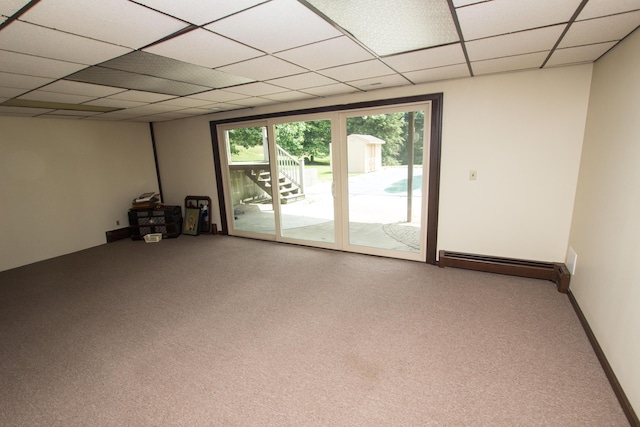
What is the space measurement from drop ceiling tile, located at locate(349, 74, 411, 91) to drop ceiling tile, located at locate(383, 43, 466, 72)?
0.36 meters

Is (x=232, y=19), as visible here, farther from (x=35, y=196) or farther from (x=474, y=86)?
(x=35, y=196)

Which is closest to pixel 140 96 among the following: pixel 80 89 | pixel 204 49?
pixel 80 89

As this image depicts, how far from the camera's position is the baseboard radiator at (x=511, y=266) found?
3.21 meters

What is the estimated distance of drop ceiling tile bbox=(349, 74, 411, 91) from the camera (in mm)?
3312

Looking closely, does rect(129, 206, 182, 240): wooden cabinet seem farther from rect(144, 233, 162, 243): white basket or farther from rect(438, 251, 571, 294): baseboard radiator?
rect(438, 251, 571, 294): baseboard radiator

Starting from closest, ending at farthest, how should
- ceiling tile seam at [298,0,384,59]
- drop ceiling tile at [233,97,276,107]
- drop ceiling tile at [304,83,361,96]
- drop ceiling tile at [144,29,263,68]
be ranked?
1. ceiling tile seam at [298,0,384,59]
2. drop ceiling tile at [144,29,263,68]
3. drop ceiling tile at [304,83,361,96]
4. drop ceiling tile at [233,97,276,107]

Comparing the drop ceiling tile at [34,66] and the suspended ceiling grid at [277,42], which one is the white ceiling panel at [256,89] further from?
the drop ceiling tile at [34,66]

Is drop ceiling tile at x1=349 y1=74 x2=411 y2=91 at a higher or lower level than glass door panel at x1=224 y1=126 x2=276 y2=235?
higher

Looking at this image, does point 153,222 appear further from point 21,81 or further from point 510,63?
point 510,63

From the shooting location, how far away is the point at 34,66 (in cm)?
233

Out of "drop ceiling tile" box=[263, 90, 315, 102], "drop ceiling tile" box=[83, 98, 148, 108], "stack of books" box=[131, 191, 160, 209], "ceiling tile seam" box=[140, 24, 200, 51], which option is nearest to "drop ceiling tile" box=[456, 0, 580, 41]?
"ceiling tile seam" box=[140, 24, 200, 51]

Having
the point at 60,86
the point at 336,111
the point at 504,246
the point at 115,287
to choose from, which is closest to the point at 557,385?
the point at 504,246

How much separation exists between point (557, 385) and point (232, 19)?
3063mm

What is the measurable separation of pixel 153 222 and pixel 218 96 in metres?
3.21
